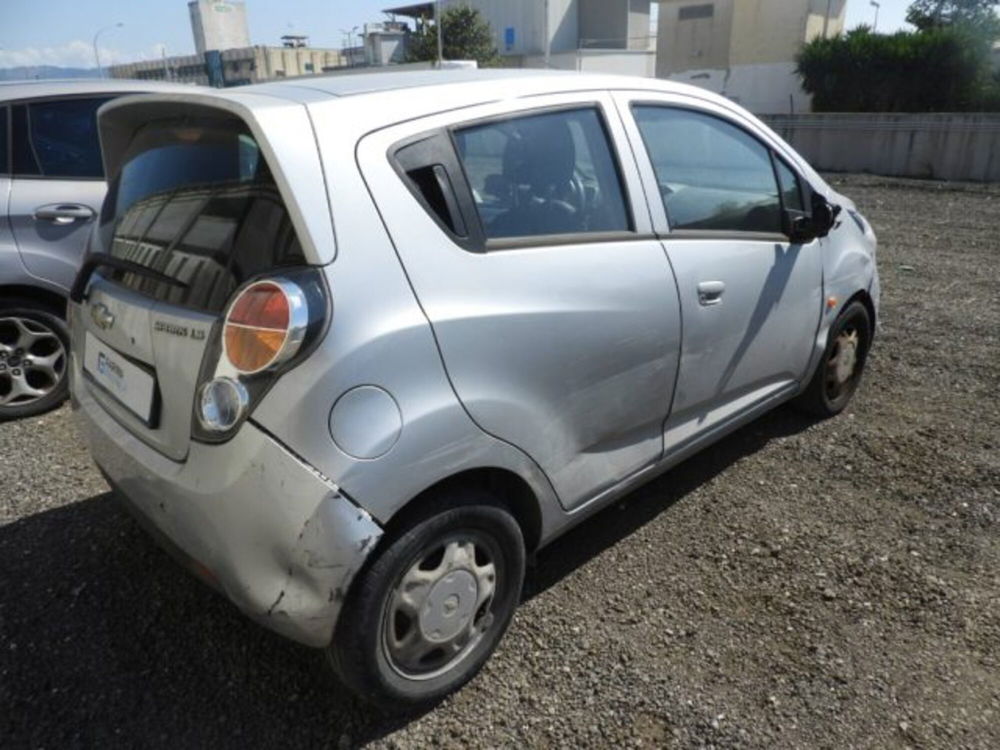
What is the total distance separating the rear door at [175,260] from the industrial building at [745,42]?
93.5 feet

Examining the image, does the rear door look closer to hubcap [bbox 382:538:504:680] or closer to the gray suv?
hubcap [bbox 382:538:504:680]

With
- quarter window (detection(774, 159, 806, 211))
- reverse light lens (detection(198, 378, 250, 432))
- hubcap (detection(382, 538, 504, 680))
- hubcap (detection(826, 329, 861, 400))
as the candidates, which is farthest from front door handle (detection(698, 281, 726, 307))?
reverse light lens (detection(198, 378, 250, 432))

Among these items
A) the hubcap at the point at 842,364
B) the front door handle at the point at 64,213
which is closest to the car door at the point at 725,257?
the hubcap at the point at 842,364

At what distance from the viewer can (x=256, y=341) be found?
1.72 metres

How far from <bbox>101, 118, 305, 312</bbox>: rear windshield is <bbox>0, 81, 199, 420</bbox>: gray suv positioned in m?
1.86

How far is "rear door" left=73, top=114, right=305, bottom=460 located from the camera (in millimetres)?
1835

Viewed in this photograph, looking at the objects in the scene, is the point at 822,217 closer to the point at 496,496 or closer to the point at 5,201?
the point at 496,496

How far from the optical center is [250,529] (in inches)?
69.1

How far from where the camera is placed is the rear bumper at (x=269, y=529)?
5.60 ft

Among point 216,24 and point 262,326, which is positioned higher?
point 216,24

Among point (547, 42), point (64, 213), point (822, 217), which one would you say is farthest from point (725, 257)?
point (547, 42)

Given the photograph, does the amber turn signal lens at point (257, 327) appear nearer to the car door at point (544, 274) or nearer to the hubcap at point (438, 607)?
the car door at point (544, 274)

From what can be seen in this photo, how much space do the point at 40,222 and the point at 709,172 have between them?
3.38 meters

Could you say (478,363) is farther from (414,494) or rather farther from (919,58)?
(919,58)
